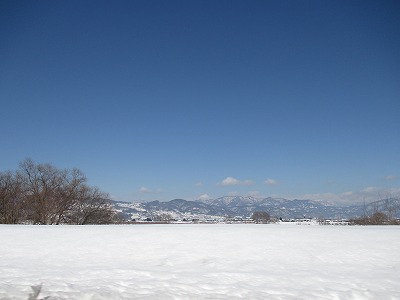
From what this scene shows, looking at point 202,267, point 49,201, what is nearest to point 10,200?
point 49,201

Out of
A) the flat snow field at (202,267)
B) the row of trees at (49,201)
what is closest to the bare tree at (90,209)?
the row of trees at (49,201)

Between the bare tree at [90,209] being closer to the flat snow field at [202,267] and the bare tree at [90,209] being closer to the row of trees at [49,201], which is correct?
the row of trees at [49,201]

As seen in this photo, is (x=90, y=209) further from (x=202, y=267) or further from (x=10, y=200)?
(x=202, y=267)

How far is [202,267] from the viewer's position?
11.4 meters

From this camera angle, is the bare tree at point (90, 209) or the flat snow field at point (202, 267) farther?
the bare tree at point (90, 209)

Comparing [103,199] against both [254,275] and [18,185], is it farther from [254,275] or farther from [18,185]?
[254,275]

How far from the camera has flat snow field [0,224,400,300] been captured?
313 inches

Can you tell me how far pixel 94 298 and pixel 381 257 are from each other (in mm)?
11706

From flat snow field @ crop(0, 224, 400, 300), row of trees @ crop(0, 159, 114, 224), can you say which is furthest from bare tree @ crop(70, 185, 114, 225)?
flat snow field @ crop(0, 224, 400, 300)

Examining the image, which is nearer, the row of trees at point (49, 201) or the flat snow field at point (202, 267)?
the flat snow field at point (202, 267)

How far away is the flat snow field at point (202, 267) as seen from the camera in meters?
7.96

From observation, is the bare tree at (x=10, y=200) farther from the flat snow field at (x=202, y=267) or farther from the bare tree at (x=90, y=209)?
the flat snow field at (x=202, y=267)

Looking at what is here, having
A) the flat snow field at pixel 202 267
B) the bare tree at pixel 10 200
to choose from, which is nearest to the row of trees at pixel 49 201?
the bare tree at pixel 10 200

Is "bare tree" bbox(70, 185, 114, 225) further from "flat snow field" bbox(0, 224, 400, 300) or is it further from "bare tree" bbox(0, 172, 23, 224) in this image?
"flat snow field" bbox(0, 224, 400, 300)
